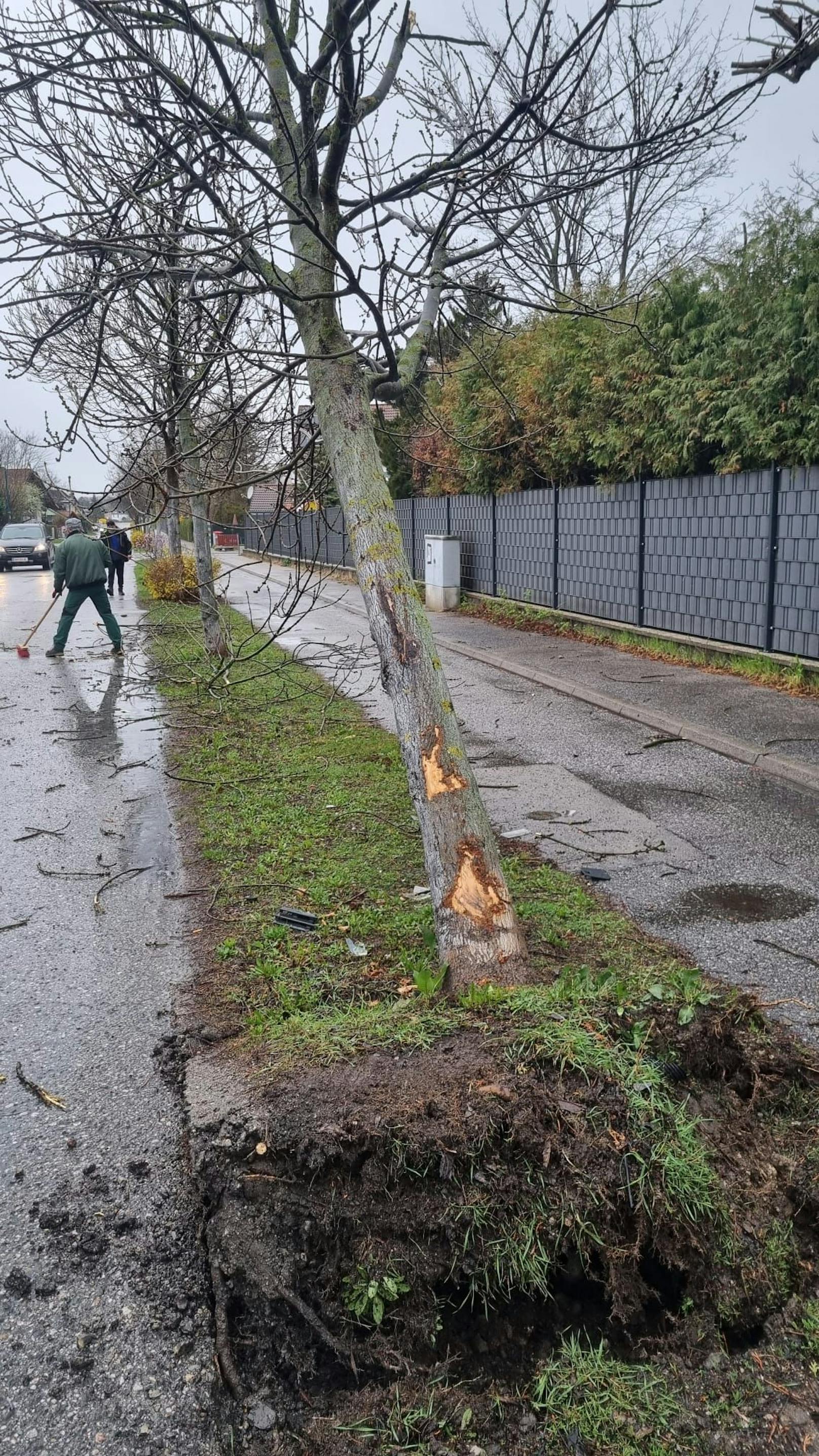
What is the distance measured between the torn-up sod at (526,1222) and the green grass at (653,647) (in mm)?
6906

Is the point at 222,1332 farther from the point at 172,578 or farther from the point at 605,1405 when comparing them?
the point at 172,578

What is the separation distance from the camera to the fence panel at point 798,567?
9.17 m

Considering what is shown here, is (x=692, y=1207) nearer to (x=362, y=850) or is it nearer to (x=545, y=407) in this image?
(x=362, y=850)

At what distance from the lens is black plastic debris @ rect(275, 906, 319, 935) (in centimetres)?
424

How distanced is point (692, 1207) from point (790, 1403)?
42 cm

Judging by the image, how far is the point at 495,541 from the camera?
56.9 ft

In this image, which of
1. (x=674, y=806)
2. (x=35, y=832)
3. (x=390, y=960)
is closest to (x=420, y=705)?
(x=390, y=960)

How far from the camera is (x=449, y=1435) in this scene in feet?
6.52

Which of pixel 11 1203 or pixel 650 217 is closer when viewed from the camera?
pixel 11 1203

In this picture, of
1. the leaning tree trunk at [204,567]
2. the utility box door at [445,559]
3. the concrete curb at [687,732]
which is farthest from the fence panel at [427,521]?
the leaning tree trunk at [204,567]

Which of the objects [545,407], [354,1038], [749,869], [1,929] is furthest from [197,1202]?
[545,407]

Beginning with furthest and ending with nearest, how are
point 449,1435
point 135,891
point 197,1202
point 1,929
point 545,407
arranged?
point 545,407, point 135,891, point 1,929, point 197,1202, point 449,1435

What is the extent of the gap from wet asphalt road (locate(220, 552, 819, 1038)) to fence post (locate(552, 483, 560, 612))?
3.65 meters

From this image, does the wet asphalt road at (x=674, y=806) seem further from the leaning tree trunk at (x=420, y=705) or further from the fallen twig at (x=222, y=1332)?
the fallen twig at (x=222, y=1332)
